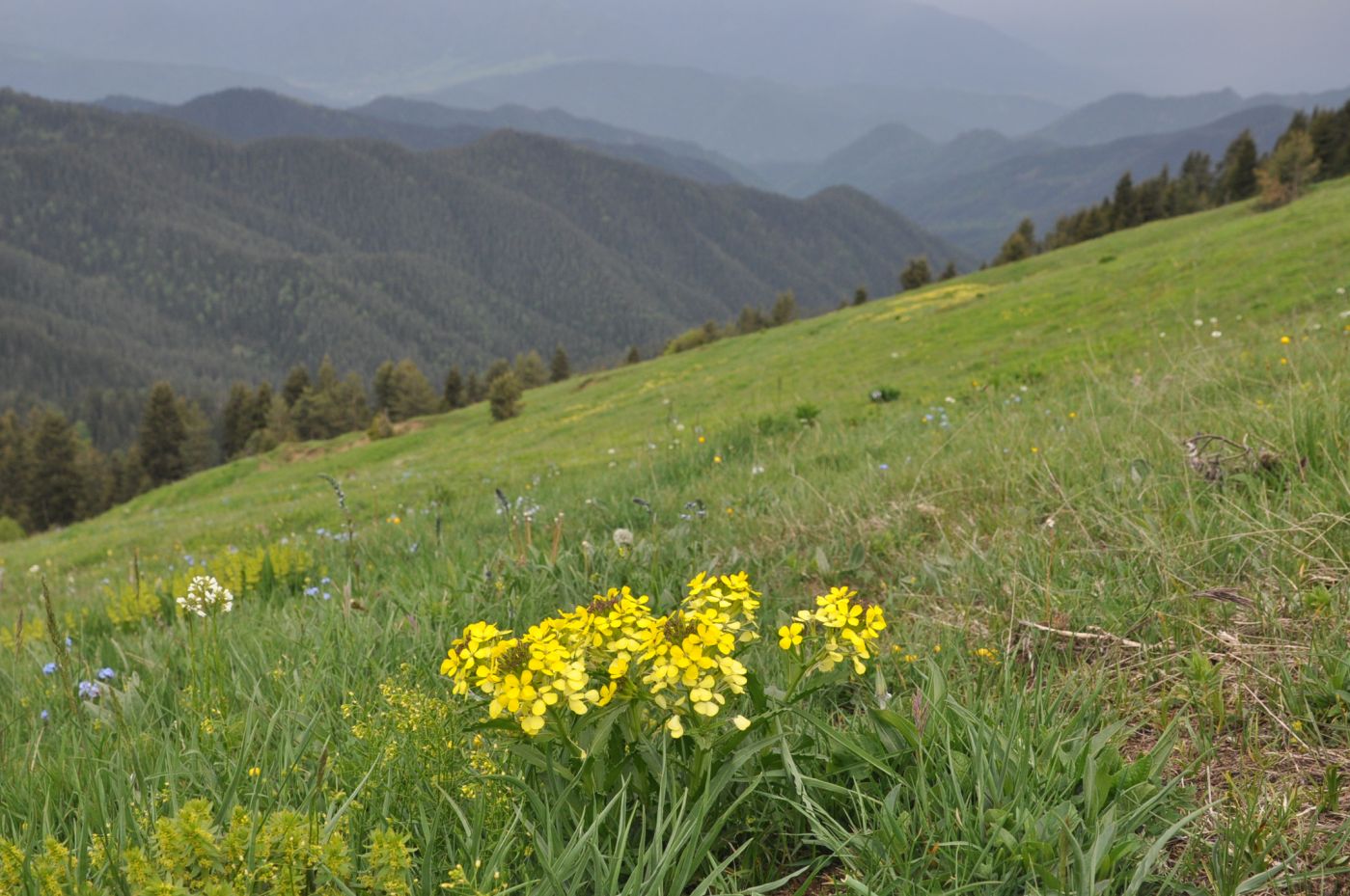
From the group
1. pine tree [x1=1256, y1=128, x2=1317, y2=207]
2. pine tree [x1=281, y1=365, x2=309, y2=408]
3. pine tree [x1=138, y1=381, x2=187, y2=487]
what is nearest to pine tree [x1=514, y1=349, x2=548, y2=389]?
pine tree [x1=281, y1=365, x2=309, y2=408]

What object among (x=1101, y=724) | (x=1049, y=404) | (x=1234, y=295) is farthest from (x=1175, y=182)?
(x=1101, y=724)

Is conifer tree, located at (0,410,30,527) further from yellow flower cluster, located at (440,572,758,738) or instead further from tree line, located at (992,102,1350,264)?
tree line, located at (992,102,1350,264)

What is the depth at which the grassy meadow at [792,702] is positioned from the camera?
5.36 ft

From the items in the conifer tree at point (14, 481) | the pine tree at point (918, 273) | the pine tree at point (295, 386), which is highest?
the pine tree at point (918, 273)

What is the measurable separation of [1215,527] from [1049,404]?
4.86 meters

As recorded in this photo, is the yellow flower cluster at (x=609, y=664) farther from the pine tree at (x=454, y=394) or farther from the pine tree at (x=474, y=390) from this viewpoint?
the pine tree at (x=474, y=390)

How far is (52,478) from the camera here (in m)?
87.3

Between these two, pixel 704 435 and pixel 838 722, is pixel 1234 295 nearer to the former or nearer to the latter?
pixel 704 435

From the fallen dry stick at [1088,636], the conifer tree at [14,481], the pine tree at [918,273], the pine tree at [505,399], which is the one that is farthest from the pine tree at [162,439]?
the fallen dry stick at [1088,636]

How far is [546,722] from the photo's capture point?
5.66ft

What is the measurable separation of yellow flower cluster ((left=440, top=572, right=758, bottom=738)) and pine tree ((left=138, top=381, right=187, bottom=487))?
109848 mm

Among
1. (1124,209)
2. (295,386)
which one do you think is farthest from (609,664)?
(295,386)

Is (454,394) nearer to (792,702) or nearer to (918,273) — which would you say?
(918,273)

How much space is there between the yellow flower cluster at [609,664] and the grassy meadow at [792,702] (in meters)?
0.01
